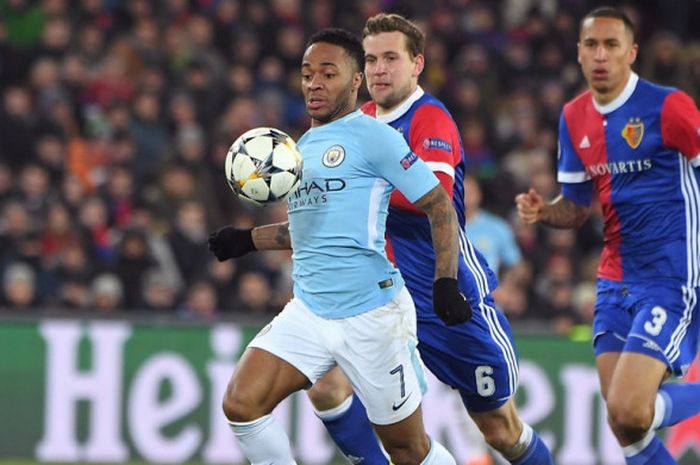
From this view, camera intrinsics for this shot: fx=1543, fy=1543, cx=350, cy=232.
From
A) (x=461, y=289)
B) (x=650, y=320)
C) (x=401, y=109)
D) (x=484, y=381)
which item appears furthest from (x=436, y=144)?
(x=650, y=320)

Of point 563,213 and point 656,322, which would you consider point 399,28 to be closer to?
point 563,213

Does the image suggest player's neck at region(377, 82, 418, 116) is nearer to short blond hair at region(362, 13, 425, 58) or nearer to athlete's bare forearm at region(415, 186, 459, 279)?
short blond hair at region(362, 13, 425, 58)

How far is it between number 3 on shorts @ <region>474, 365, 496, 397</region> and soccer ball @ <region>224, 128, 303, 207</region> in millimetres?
1417

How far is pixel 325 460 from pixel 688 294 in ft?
14.4

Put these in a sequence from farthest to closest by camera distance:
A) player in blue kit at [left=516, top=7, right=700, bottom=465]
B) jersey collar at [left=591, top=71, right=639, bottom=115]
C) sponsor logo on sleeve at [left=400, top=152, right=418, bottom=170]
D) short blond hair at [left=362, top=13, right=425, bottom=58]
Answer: jersey collar at [left=591, top=71, right=639, bottom=115], player in blue kit at [left=516, top=7, right=700, bottom=465], short blond hair at [left=362, top=13, right=425, bottom=58], sponsor logo on sleeve at [left=400, top=152, right=418, bottom=170]

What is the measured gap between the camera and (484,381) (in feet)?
23.7

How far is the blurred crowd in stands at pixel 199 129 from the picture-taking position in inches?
492

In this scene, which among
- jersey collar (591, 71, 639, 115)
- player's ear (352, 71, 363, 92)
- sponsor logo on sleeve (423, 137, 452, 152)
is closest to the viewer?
player's ear (352, 71, 363, 92)

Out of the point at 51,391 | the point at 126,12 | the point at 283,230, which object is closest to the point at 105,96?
the point at 126,12

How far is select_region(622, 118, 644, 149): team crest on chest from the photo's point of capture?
7.47 meters

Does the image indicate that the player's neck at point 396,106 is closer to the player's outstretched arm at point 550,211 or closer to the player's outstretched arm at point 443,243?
the player's outstretched arm at point 443,243

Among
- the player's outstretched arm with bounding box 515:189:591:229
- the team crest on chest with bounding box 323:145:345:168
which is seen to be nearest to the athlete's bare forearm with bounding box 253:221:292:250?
the team crest on chest with bounding box 323:145:345:168

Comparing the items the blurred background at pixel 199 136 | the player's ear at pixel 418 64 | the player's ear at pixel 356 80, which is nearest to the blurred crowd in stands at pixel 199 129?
the blurred background at pixel 199 136

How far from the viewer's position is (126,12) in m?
15.2
